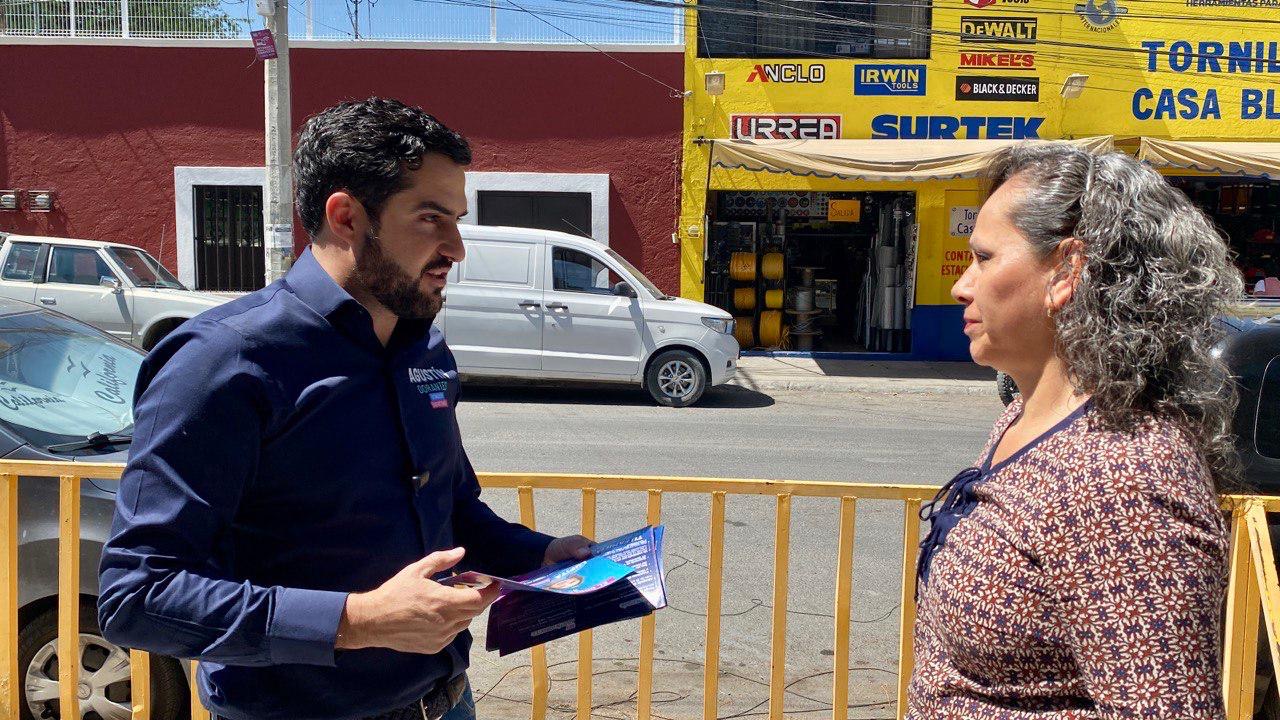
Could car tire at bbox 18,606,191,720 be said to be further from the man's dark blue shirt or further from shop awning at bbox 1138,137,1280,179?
shop awning at bbox 1138,137,1280,179

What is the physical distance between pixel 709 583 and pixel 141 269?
11.4 m

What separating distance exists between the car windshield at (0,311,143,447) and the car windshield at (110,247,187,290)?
8180mm

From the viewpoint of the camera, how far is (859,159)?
14.0 m

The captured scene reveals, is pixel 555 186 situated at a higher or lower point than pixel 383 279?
higher

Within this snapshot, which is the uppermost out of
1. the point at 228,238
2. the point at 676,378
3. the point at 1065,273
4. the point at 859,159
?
the point at 859,159

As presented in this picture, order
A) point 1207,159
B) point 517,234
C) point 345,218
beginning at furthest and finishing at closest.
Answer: point 1207,159 → point 517,234 → point 345,218

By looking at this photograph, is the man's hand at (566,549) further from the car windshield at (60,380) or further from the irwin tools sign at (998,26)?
the irwin tools sign at (998,26)

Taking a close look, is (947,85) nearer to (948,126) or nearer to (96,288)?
(948,126)

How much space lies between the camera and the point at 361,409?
6.09 ft

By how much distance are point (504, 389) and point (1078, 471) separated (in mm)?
12029

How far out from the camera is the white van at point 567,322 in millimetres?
12109

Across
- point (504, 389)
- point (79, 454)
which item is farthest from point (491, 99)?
point (79, 454)

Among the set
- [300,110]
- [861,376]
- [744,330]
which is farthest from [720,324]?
[300,110]

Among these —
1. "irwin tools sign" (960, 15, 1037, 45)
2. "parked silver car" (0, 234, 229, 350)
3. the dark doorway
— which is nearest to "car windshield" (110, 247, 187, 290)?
"parked silver car" (0, 234, 229, 350)
